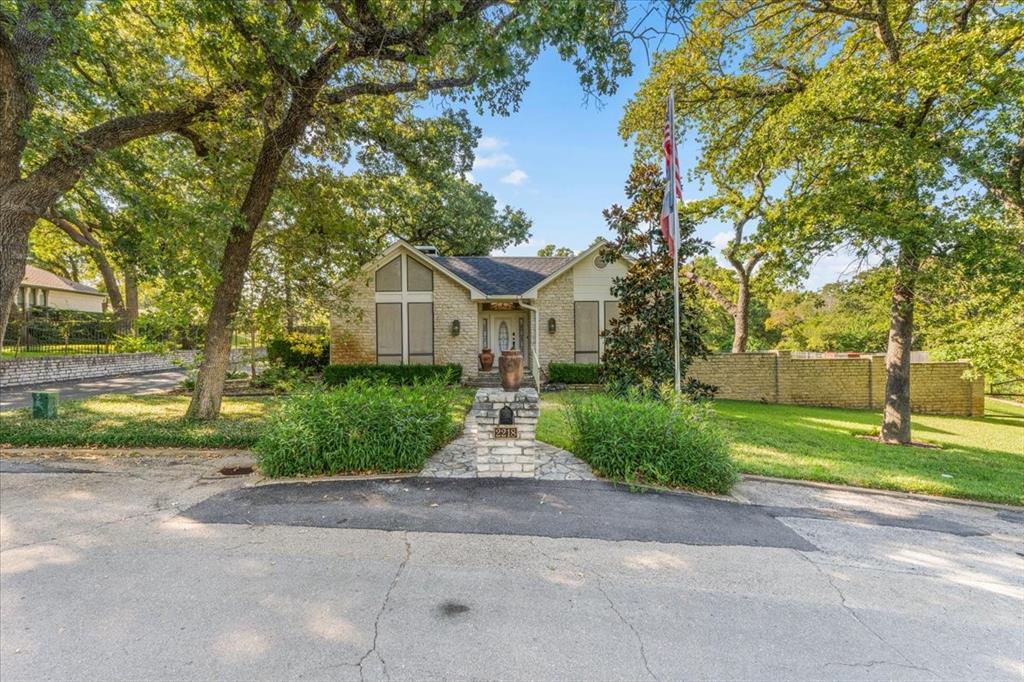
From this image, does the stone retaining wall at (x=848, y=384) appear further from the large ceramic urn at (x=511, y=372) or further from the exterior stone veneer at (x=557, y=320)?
the large ceramic urn at (x=511, y=372)

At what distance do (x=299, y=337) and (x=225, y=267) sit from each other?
20.1 feet

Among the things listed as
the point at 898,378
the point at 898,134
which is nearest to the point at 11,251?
the point at 898,134

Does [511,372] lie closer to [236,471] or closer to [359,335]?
[236,471]

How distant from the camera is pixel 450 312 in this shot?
1540cm

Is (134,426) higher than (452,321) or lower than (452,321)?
lower

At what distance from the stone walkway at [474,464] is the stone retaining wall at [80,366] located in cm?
934

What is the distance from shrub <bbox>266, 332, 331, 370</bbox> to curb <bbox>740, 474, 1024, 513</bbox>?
13.9m

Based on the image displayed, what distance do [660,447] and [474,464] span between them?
→ 2613 mm

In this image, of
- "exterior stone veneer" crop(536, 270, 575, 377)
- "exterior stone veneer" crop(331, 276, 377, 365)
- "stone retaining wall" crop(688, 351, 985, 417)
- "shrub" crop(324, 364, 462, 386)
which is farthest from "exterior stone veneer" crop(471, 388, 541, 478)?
"stone retaining wall" crop(688, 351, 985, 417)

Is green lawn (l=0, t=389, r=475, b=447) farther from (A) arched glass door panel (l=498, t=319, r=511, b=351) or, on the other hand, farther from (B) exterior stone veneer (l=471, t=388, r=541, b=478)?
(A) arched glass door panel (l=498, t=319, r=511, b=351)

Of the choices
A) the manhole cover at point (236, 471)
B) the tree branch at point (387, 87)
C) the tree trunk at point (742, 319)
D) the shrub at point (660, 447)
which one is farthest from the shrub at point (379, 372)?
the tree trunk at point (742, 319)

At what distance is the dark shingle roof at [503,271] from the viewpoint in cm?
1592

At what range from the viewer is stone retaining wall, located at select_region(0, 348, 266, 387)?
1353 centimetres

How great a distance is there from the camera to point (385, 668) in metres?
2.32
